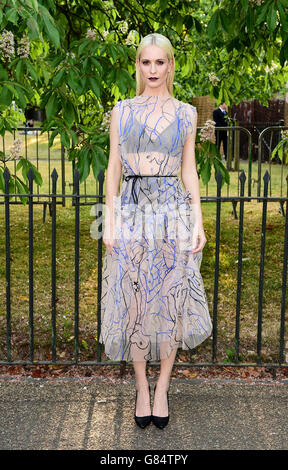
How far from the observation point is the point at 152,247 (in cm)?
347

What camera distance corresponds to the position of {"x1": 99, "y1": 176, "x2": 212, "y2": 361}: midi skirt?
3441 mm

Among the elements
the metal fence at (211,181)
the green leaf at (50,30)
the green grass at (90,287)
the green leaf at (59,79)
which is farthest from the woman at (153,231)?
the green grass at (90,287)

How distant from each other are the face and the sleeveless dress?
0.10 metres

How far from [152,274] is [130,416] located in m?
0.90

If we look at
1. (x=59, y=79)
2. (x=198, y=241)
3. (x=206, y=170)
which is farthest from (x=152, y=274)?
(x=59, y=79)

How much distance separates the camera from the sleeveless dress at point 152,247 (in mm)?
3365

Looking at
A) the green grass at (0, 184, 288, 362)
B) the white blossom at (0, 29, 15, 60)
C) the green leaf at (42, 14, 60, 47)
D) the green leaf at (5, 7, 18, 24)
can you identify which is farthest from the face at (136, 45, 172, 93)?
the green grass at (0, 184, 288, 362)

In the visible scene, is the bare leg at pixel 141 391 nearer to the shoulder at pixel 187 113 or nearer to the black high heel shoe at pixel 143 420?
the black high heel shoe at pixel 143 420

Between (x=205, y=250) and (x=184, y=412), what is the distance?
4556 millimetres

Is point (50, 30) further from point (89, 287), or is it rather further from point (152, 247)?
point (89, 287)

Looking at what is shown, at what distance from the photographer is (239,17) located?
17.3 ft

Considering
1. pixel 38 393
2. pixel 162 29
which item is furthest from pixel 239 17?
pixel 38 393

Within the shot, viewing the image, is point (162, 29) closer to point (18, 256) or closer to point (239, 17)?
point (239, 17)

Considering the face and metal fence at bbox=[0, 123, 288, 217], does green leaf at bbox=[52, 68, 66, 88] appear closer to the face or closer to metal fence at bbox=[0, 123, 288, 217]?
metal fence at bbox=[0, 123, 288, 217]
